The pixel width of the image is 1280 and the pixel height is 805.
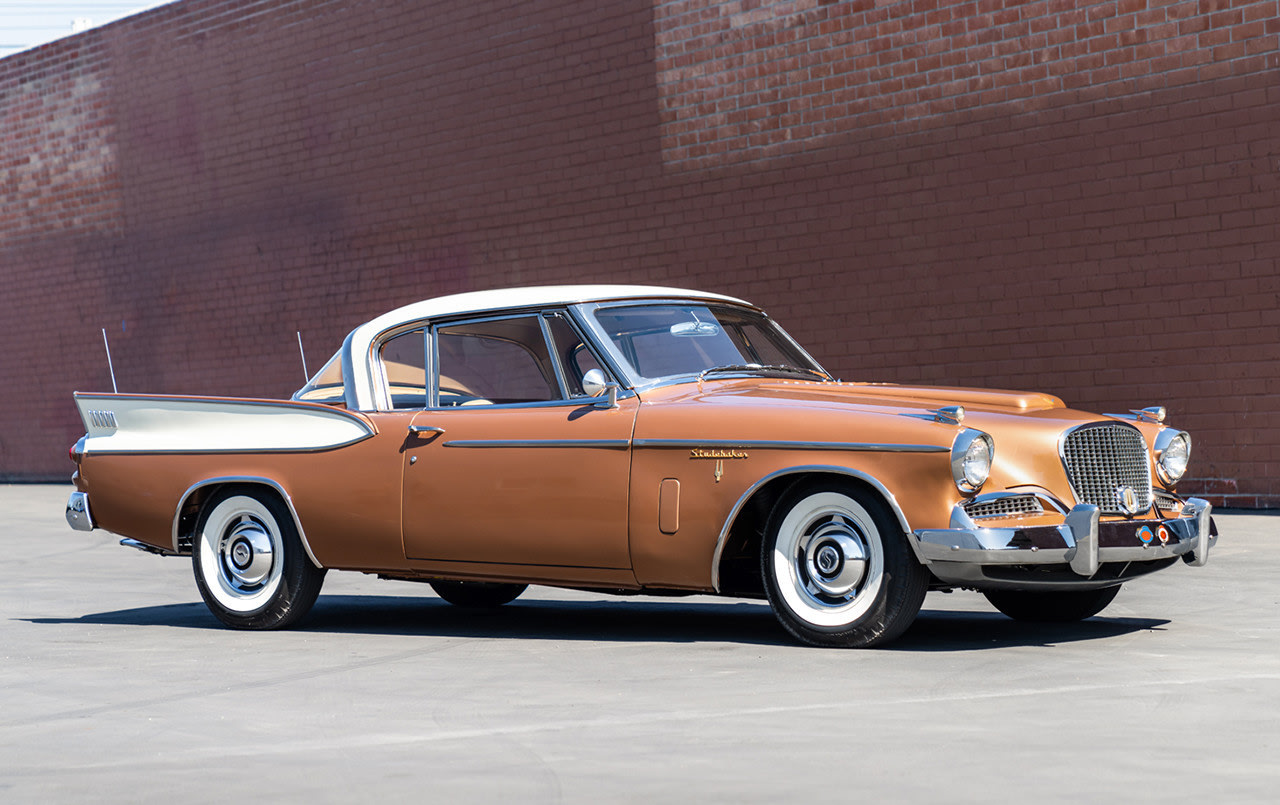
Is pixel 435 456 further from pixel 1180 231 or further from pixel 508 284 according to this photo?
pixel 508 284

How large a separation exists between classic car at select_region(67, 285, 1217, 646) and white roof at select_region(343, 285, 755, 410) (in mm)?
18

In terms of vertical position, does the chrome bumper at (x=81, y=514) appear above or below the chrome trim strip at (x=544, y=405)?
below

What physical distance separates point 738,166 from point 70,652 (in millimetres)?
9306

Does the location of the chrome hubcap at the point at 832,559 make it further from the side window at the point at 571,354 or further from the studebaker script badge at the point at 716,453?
the side window at the point at 571,354

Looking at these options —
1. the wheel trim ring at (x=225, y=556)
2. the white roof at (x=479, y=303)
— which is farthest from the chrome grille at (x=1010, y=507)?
the wheel trim ring at (x=225, y=556)

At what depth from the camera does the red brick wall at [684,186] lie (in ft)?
40.1

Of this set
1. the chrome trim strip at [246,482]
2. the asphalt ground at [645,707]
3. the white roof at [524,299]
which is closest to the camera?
the asphalt ground at [645,707]

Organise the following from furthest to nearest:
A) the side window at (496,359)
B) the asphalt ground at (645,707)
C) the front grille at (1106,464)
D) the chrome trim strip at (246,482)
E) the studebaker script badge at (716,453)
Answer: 1. the chrome trim strip at (246,482)
2. the side window at (496,359)
3. the studebaker script badge at (716,453)
4. the front grille at (1106,464)
5. the asphalt ground at (645,707)

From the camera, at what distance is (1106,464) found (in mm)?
6344

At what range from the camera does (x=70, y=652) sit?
282 inches

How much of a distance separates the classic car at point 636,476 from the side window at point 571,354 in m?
0.01

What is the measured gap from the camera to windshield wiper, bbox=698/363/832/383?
7113mm

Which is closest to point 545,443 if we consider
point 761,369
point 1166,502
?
point 761,369

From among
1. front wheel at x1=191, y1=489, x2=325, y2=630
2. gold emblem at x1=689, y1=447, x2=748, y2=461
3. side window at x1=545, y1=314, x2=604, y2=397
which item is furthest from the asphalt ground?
side window at x1=545, y1=314, x2=604, y2=397
